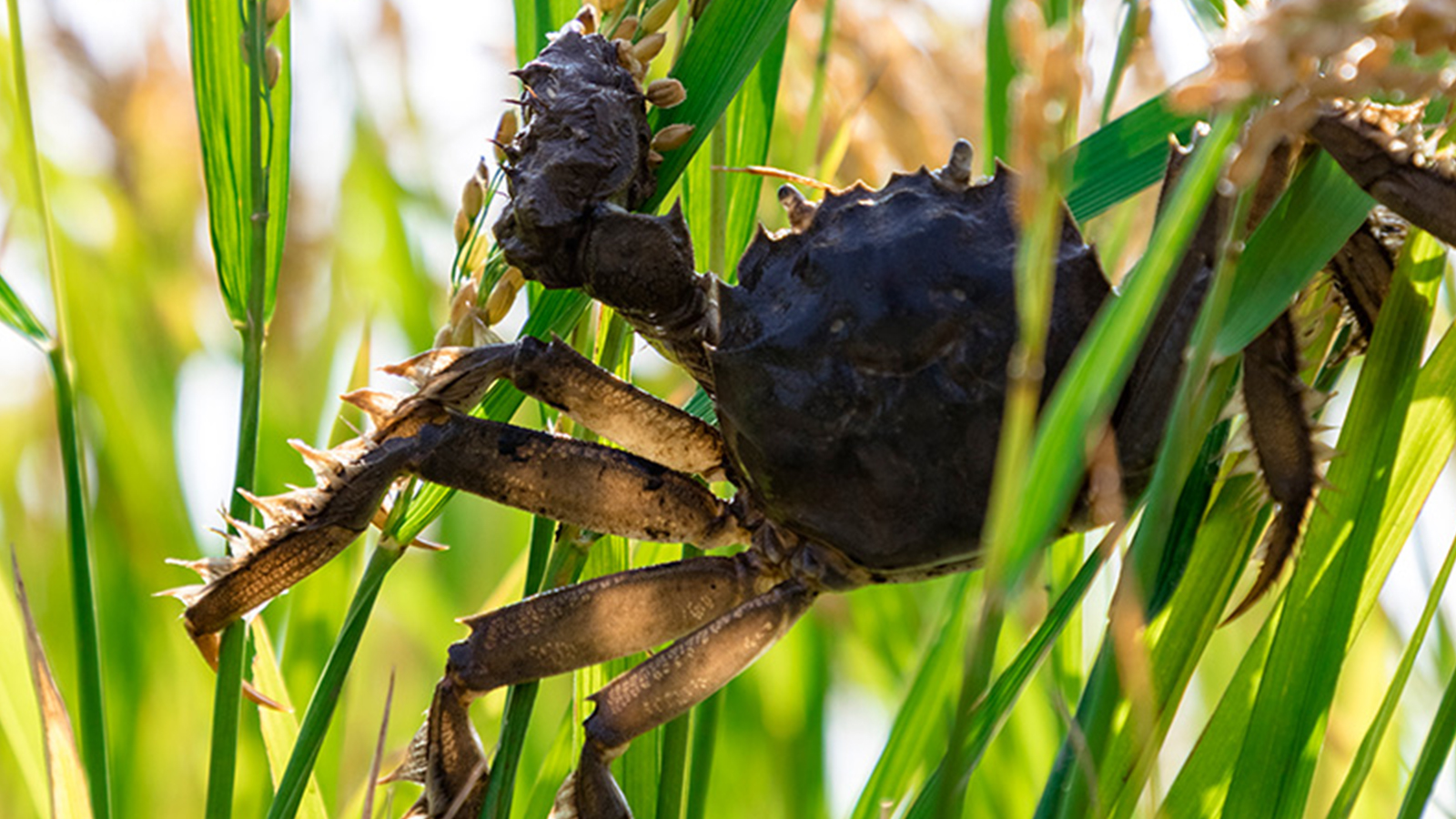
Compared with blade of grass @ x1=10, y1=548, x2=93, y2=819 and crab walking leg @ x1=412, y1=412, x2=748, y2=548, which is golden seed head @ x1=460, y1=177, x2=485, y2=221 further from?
blade of grass @ x1=10, y1=548, x2=93, y2=819

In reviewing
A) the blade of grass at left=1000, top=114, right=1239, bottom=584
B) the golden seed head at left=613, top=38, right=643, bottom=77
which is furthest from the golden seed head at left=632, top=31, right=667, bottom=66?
the blade of grass at left=1000, top=114, right=1239, bottom=584

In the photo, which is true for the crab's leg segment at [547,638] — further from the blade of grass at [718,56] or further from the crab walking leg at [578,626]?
the blade of grass at [718,56]

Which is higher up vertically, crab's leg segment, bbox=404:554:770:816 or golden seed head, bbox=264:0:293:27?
golden seed head, bbox=264:0:293:27

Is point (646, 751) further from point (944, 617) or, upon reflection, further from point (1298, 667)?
point (1298, 667)

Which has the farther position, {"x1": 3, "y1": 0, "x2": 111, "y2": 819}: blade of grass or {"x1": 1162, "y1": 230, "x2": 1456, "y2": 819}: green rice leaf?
{"x1": 3, "y1": 0, "x2": 111, "y2": 819}: blade of grass

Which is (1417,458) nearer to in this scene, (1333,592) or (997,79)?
(1333,592)

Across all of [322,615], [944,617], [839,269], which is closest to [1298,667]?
[944,617]

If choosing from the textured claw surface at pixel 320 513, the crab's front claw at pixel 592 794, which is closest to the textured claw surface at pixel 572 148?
the textured claw surface at pixel 320 513

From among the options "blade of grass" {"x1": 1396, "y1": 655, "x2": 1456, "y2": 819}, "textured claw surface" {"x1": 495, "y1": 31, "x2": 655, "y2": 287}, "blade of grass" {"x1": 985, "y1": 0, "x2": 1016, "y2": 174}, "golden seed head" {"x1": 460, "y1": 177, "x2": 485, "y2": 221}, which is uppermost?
"blade of grass" {"x1": 985, "y1": 0, "x2": 1016, "y2": 174}
